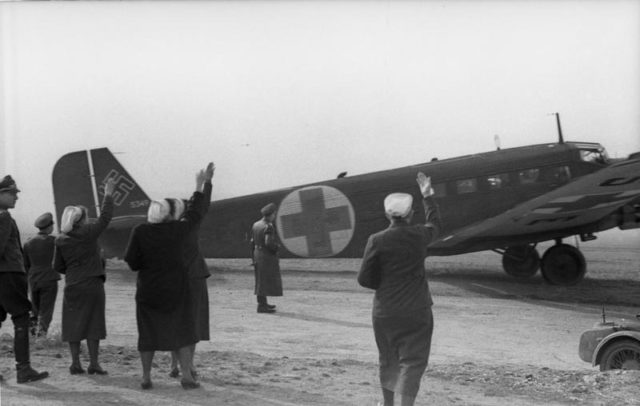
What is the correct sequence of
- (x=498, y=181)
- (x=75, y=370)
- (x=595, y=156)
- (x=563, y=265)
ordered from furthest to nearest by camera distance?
(x=595, y=156)
(x=498, y=181)
(x=563, y=265)
(x=75, y=370)

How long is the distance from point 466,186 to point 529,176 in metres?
1.48

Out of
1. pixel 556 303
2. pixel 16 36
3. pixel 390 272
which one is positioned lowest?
pixel 556 303

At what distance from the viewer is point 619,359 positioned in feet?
22.4

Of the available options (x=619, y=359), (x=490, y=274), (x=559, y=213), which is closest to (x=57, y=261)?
(x=619, y=359)

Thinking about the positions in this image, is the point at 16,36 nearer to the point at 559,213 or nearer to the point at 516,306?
the point at 516,306

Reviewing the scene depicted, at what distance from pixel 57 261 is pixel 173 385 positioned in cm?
179

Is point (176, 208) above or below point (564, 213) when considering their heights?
above

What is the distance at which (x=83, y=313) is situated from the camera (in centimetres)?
680

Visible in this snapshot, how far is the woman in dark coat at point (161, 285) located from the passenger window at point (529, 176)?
38.4 ft

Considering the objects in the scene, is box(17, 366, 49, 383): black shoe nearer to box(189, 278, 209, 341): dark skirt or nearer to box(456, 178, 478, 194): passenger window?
box(189, 278, 209, 341): dark skirt

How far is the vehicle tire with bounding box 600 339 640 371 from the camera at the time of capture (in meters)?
6.72

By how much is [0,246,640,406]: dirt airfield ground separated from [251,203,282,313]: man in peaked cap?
44 cm

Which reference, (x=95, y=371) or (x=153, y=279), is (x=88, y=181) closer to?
(x=95, y=371)

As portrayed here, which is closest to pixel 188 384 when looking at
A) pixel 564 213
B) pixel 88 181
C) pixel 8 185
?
pixel 8 185
